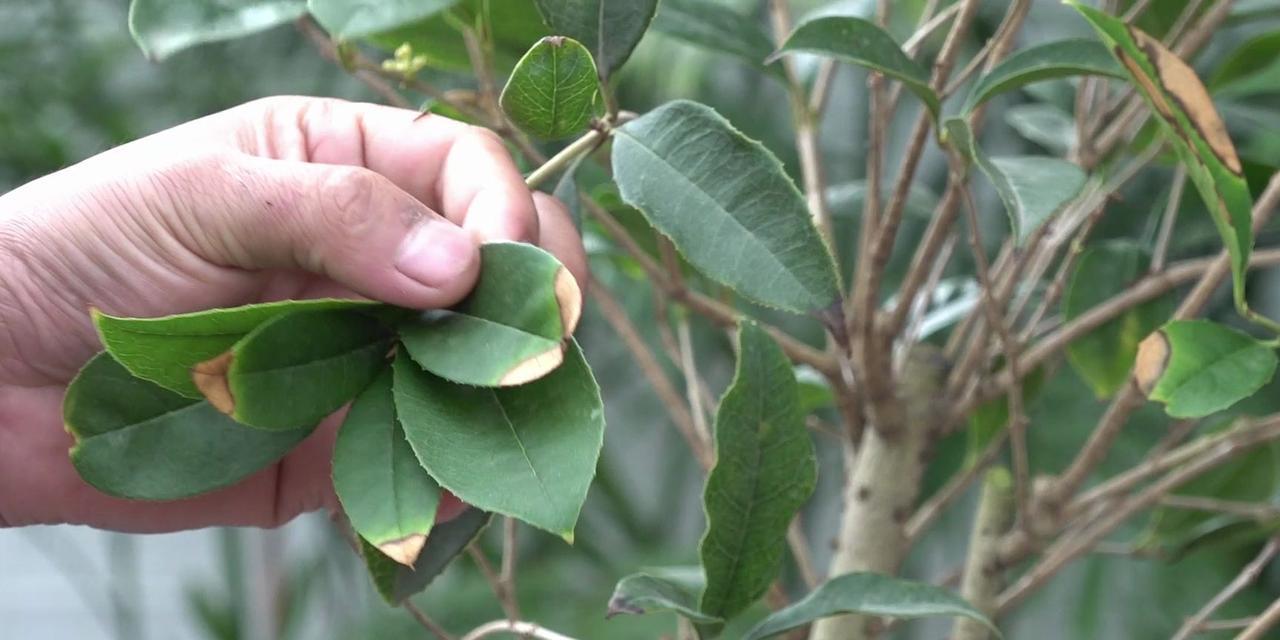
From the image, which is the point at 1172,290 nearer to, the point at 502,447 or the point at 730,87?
the point at 502,447

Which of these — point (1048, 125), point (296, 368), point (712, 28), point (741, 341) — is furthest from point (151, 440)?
point (1048, 125)

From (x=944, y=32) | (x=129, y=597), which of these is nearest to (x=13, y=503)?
(x=944, y=32)

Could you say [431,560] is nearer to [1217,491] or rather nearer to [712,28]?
[712,28]

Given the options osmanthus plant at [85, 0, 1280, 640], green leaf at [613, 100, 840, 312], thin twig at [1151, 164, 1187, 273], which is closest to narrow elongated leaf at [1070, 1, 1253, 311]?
osmanthus plant at [85, 0, 1280, 640]

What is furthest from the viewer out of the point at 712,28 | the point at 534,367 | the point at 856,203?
the point at 856,203

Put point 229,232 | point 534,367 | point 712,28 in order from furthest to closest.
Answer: point 712,28 < point 229,232 < point 534,367

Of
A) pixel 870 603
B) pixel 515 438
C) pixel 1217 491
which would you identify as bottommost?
pixel 1217 491

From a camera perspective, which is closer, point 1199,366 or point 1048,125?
point 1199,366

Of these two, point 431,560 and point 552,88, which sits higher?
point 552,88
